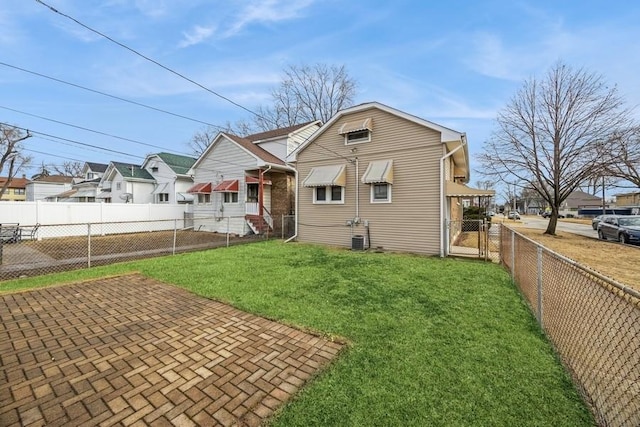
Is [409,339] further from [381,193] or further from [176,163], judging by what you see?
[176,163]

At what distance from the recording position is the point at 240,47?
10914mm

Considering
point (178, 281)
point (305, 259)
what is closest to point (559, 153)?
point (305, 259)

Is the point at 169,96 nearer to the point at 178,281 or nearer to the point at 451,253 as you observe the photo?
the point at 178,281

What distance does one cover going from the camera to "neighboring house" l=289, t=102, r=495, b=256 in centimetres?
1064

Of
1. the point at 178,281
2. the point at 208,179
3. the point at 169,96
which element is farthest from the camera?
the point at 208,179

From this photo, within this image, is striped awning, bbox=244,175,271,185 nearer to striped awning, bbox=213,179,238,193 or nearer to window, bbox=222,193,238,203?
striped awning, bbox=213,179,238,193

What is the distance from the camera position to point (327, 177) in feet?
41.4

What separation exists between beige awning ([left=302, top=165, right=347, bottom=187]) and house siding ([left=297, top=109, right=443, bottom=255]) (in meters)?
0.30

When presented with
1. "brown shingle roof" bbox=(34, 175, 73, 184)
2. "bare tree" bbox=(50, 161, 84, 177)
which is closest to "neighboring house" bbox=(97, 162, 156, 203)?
"brown shingle roof" bbox=(34, 175, 73, 184)

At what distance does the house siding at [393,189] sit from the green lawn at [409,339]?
3122 millimetres

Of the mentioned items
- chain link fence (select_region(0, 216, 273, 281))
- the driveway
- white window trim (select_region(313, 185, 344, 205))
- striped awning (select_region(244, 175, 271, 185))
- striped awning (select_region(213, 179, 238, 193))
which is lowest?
the driveway

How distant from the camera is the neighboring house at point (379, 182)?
10641 millimetres

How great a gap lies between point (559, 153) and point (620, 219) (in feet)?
17.0

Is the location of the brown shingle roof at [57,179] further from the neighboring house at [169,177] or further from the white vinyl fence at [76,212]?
the white vinyl fence at [76,212]
